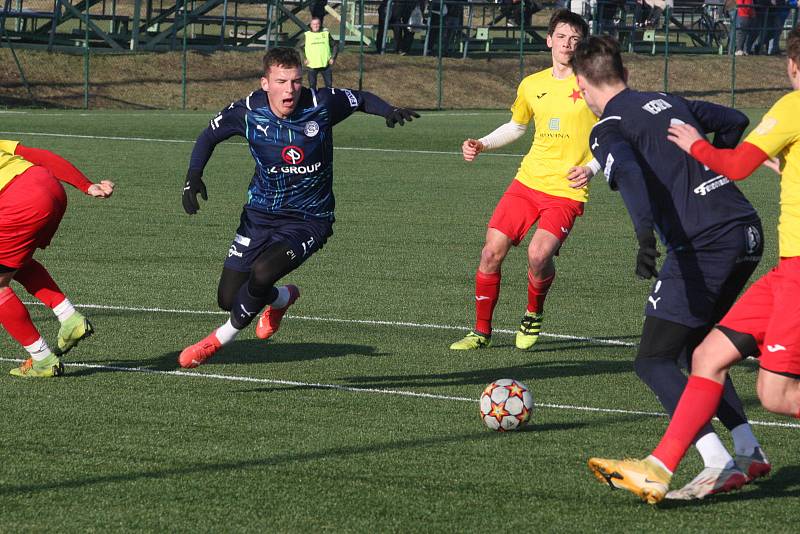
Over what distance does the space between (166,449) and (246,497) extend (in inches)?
38.7

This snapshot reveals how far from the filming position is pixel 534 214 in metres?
10.3

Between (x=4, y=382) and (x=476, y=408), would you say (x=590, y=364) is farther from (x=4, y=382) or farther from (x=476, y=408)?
(x=4, y=382)

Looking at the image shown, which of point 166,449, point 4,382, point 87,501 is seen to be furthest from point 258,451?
point 4,382

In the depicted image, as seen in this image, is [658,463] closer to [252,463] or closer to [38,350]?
[252,463]

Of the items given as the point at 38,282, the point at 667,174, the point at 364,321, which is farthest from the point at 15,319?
the point at 667,174

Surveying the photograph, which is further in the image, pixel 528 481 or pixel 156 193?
pixel 156 193

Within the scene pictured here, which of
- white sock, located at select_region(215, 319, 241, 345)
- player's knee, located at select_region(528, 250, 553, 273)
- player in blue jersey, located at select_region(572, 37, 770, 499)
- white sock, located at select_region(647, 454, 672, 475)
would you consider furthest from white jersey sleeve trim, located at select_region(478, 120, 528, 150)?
white sock, located at select_region(647, 454, 672, 475)

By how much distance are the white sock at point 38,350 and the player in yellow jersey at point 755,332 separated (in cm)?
402

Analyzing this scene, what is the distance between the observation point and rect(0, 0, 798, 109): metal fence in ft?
120

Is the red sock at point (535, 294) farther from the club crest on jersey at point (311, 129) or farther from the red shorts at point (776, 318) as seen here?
the red shorts at point (776, 318)

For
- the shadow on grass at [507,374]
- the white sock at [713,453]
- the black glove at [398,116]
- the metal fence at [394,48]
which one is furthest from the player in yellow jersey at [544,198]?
the metal fence at [394,48]

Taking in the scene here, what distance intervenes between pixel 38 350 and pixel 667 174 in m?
4.23

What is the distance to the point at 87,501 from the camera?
6.05 meters

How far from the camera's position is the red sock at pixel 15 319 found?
28.7 ft
